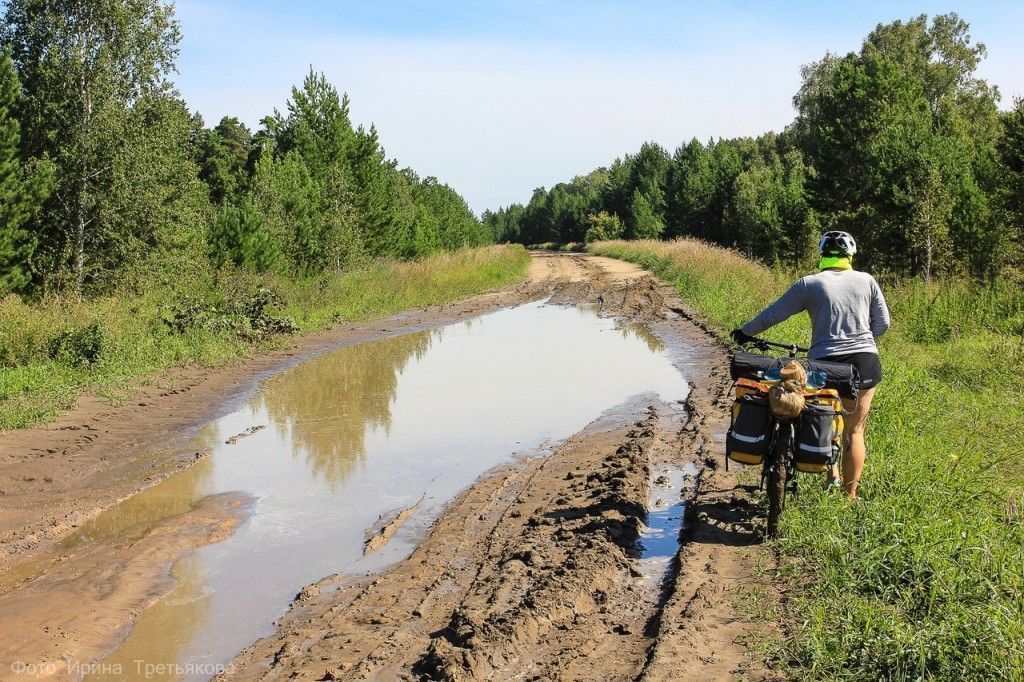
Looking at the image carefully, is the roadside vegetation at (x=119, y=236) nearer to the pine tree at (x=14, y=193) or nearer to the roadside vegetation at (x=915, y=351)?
the pine tree at (x=14, y=193)

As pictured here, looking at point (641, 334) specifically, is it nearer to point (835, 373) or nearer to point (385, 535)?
point (385, 535)

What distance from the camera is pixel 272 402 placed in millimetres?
13711

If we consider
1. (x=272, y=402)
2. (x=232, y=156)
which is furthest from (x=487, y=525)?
(x=232, y=156)

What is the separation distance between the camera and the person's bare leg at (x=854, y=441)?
6121mm

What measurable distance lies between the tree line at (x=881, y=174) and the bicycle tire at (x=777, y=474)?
20052 mm

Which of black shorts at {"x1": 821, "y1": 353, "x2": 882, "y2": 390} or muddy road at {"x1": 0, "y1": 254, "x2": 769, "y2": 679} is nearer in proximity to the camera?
muddy road at {"x1": 0, "y1": 254, "x2": 769, "y2": 679}

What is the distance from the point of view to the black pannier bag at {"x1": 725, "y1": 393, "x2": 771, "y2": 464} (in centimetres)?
592

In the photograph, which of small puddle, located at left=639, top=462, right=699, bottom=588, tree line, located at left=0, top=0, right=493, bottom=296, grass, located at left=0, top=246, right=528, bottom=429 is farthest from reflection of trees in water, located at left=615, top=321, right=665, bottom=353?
tree line, located at left=0, top=0, right=493, bottom=296

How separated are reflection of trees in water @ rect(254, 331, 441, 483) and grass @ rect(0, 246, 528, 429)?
202 cm

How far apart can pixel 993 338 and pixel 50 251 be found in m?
19.7

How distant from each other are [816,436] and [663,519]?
1905 millimetres

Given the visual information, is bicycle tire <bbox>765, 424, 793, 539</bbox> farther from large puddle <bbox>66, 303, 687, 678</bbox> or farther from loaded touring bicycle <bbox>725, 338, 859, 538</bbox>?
large puddle <bbox>66, 303, 687, 678</bbox>

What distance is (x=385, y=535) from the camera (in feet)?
24.4

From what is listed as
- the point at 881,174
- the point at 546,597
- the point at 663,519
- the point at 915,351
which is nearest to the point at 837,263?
the point at 663,519
